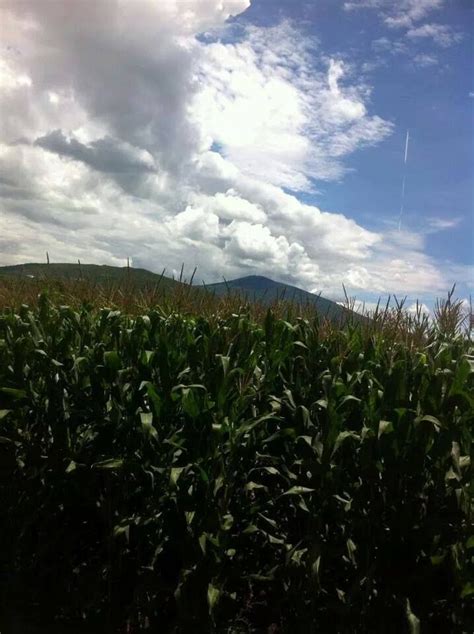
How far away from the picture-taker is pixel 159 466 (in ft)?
12.1

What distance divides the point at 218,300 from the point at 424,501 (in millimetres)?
4957

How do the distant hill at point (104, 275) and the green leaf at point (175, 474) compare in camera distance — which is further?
the distant hill at point (104, 275)

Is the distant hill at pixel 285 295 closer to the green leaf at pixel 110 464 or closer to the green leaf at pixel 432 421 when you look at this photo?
the green leaf at pixel 432 421

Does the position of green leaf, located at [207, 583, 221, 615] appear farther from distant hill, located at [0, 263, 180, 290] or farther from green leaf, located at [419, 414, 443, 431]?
distant hill, located at [0, 263, 180, 290]

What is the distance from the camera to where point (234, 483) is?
3.68 meters

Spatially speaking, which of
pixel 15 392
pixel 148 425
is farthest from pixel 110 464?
pixel 15 392

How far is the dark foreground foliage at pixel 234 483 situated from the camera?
3.34 meters

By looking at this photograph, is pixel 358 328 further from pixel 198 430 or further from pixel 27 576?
pixel 27 576

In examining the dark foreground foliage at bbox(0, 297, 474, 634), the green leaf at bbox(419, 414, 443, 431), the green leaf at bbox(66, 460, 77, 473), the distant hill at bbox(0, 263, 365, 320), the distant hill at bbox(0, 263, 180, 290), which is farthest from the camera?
the distant hill at bbox(0, 263, 180, 290)

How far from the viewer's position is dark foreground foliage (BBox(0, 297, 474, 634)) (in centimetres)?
334

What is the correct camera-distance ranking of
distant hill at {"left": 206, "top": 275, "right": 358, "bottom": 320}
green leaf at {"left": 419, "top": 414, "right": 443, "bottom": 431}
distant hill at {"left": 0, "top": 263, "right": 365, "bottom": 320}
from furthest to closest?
distant hill at {"left": 0, "top": 263, "right": 365, "bottom": 320} → distant hill at {"left": 206, "top": 275, "right": 358, "bottom": 320} → green leaf at {"left": 419, "top": 414, "right": 443, "bottom": 431}

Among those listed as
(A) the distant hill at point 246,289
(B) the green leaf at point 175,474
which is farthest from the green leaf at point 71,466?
(A) the distant hill at point 246,289

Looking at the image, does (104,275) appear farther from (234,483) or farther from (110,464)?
(234,483)

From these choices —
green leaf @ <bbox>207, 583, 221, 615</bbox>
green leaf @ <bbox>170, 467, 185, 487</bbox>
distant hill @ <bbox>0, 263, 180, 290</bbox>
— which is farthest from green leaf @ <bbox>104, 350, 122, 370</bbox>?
distant hill @ <bbox>0, 263, 180, 290</bbox>
